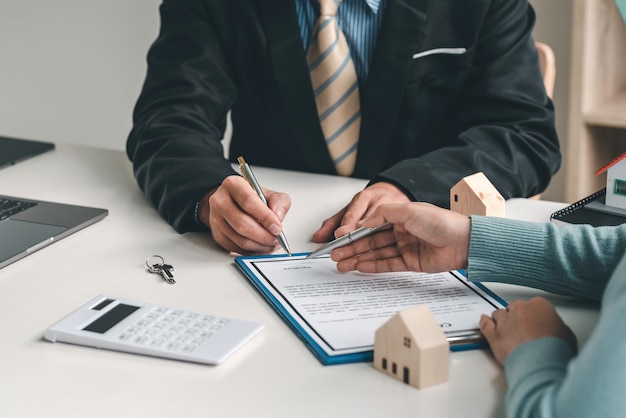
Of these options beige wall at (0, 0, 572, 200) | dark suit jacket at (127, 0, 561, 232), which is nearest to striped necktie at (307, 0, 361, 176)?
dark suit jacket at (127, 0, 561, 232)

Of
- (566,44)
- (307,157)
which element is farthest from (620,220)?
(566,44)

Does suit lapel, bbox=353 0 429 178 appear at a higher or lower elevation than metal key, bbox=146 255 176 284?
higher

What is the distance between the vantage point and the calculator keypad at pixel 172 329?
0.89 metres

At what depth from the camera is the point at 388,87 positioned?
62.4 inches

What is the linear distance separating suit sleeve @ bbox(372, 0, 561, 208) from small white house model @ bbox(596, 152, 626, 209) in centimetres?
21

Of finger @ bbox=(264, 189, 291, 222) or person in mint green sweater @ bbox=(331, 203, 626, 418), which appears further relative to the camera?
finger @ bbox=(264, 189, 291, 222)

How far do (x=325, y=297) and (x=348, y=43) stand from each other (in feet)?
2.47

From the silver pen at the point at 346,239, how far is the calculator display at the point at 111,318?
0.27 m

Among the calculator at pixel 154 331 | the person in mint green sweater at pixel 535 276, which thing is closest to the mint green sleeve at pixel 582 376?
the person in mint green sweater at pixel 535 276

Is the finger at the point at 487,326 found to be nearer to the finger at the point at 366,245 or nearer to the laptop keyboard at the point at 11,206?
the finger at the point at 366,245

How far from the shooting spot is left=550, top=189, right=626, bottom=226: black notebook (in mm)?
1184

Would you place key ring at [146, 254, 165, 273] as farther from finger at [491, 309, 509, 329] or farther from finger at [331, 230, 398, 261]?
finger at [491, 309, 509, 329]

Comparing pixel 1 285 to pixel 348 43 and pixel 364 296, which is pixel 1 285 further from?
pixel 348 43

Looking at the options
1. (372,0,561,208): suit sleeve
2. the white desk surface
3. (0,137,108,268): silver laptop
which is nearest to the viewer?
the white desk surface
